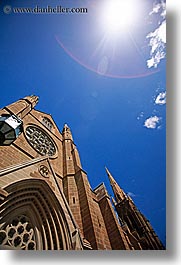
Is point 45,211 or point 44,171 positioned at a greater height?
point 44,171

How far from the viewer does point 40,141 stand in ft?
17.8

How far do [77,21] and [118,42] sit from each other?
70cm

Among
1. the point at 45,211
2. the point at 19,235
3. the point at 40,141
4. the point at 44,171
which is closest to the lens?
the point at 19,235

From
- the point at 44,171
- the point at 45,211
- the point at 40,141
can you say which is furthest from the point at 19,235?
the point at 40,141

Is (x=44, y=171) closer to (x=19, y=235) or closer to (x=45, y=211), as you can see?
(x=45, y=211)

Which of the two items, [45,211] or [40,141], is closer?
[45,211]

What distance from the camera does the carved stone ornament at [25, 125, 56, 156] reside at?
5.03 m

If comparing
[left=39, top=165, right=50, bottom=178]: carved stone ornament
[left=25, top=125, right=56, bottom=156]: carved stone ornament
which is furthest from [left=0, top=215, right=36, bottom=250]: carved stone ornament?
[left=25, top=125, right=56, bottom=156]: carved stone ornament

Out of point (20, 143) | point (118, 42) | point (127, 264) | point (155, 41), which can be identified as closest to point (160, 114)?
point (155, 41)

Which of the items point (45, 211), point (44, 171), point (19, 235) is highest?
point (44, 171)

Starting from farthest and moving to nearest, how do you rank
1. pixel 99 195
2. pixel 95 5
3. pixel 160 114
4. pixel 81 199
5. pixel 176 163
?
1. pixel 99 195
2. pixel 81 199
3. pixel 95 5
4. pixel 160 114
5. pixel 176 163

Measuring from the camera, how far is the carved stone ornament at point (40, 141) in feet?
16.5

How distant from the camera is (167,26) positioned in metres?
3.03

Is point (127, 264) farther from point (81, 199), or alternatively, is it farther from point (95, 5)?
point (95, 5)
